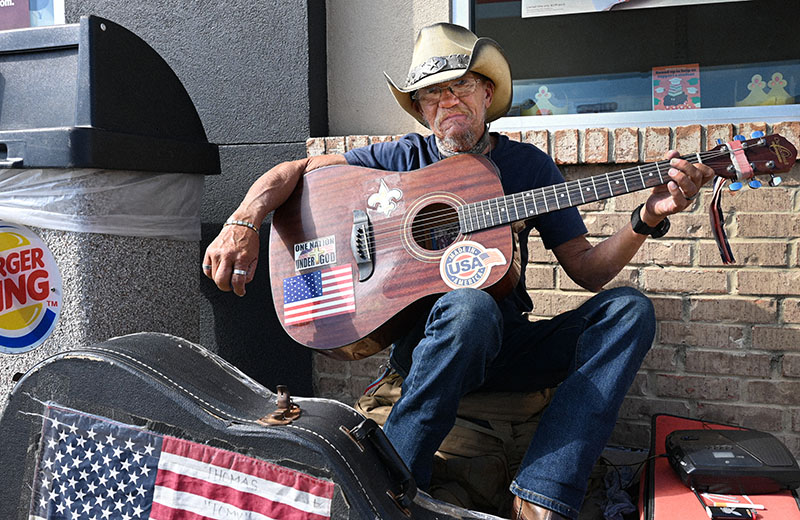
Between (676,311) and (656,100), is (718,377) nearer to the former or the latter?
(676,311)

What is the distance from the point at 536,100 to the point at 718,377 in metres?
1.22

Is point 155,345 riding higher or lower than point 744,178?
lower

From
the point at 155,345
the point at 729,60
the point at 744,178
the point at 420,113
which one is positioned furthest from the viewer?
the point at 729,60

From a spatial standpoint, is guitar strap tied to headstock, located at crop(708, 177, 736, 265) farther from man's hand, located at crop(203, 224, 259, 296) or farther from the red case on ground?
man's hand, located at crop(203, 224, 259, 296)

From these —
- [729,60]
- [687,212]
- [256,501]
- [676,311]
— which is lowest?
[256,501]

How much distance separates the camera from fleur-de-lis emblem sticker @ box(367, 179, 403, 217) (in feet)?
6.81

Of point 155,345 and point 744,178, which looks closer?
point 155,345

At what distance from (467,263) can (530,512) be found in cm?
65

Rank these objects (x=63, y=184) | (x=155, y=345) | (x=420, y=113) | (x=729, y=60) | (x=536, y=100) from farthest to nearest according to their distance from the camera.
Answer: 1. (x=536, y=100)
2. (x=729, y=60)
3. (x=420, y=113)
4. (x=63, y=184)
5. (x=155, y=345)

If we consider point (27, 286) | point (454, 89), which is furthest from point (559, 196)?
point (27, 286)

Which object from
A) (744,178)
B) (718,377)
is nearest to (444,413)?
(744,178)

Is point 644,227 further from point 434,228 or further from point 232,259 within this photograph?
point 232,259

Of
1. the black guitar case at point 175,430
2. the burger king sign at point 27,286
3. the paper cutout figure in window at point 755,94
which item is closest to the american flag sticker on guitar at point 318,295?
the black guitar case at point 175,430

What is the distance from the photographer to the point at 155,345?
5.49 feet
